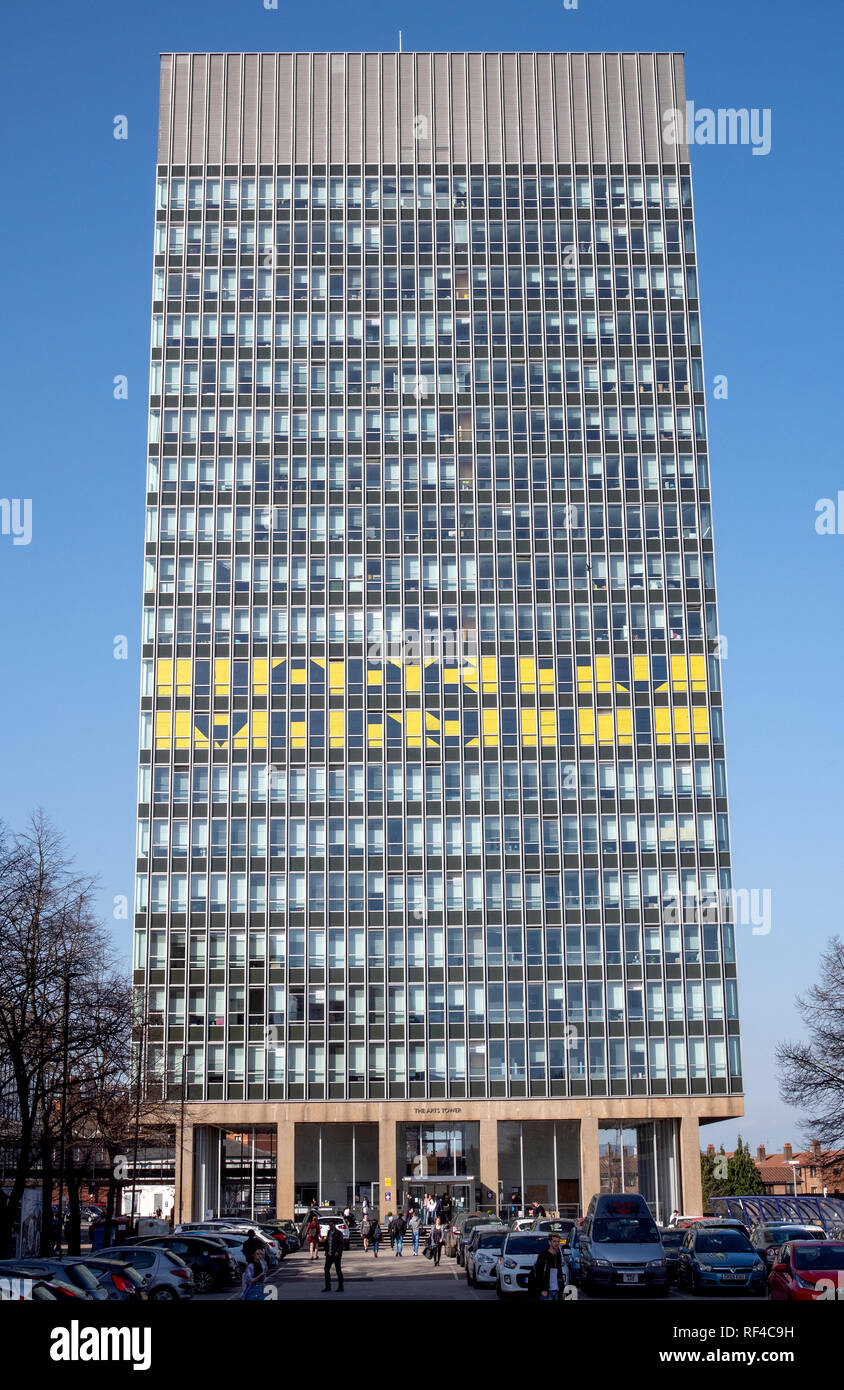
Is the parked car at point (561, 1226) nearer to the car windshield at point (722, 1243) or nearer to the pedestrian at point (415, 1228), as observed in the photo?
the car windshield at point (722, 1243)

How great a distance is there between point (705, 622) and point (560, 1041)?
28429 mm

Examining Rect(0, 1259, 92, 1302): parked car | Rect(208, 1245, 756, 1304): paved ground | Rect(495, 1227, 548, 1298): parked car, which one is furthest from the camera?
Rect(208, 1245, 756, 1304): paved ground

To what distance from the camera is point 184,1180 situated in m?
88.4

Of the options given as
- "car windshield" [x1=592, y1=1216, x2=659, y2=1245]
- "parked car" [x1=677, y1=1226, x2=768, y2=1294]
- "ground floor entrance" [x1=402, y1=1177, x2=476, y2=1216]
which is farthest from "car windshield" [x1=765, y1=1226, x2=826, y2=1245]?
"ground floor entrance" [x1=402, y1=1177, x2=476, y2=1216]

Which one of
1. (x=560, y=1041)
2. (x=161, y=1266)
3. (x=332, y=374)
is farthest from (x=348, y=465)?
(x=161, y=1266)

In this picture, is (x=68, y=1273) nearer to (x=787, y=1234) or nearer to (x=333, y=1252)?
(x=333, y=1252)

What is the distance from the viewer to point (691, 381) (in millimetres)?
102062

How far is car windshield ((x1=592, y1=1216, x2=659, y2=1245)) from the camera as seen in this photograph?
37.3m

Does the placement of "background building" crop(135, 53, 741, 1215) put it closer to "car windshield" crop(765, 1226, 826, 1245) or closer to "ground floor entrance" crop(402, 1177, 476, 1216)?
"ground floor entrance" crop(402, 1177, 476, 1216)

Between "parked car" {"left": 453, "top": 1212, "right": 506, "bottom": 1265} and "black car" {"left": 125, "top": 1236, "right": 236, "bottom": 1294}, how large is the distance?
12204 millimetres

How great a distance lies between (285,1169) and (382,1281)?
4479 cm

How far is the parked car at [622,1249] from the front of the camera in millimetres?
36250

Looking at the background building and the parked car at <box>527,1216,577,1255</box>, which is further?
the background building

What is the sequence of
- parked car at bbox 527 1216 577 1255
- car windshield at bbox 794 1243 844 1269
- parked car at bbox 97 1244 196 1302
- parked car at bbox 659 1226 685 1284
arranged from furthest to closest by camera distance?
parked car at bbox 527 1216 577 1255 < parked car at bbox 659 1226 685 1284 < parked car at bbox 97 1244 196 1302 < car windshield at bbox 794 1243 844 1269
